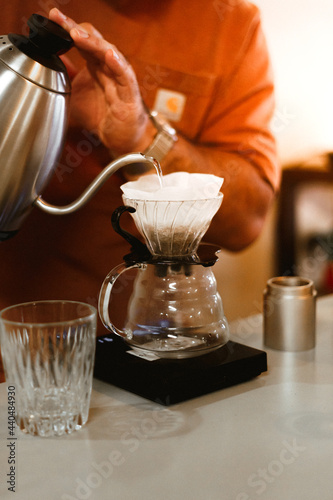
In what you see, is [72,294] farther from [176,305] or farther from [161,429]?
[161,429]

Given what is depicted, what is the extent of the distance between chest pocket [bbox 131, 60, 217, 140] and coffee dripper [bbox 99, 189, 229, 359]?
15.6 inches

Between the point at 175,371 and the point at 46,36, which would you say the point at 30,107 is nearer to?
the point at 46,36

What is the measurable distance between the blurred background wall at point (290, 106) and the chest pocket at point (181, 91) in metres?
0.26

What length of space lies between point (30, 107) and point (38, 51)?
3.3 inches

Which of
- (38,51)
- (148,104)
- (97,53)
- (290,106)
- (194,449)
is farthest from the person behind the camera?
(290,106)

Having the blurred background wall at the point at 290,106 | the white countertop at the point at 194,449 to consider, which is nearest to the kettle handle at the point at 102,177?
Answer: the white countertop at the point at 194,449

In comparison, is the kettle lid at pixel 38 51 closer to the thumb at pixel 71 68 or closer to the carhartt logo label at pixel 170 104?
the thumb at pixel 71 68

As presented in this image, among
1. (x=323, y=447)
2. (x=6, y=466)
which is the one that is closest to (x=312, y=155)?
(x=323, y=447)

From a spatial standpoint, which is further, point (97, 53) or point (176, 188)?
point (97, 53)

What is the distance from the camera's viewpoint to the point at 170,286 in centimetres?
94

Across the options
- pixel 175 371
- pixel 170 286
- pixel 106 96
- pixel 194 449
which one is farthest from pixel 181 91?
pixel 194 449

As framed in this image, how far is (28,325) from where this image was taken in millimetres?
771

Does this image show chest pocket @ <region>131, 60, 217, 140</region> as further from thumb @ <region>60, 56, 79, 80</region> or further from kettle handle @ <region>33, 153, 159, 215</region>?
kettle handle @ <region>33, 153, 159, 215</region>

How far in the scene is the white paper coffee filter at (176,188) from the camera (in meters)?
0.93
